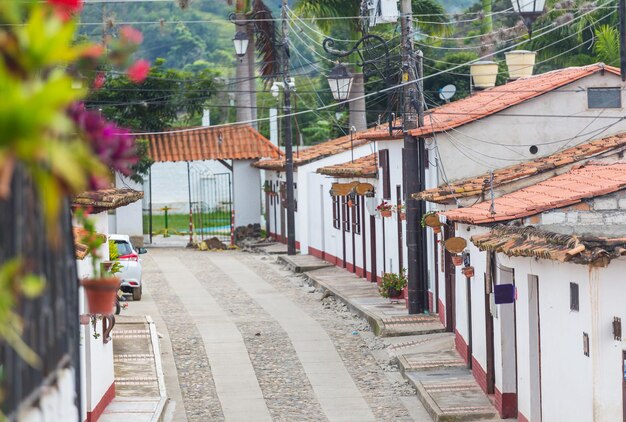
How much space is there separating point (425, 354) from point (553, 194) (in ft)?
17.4

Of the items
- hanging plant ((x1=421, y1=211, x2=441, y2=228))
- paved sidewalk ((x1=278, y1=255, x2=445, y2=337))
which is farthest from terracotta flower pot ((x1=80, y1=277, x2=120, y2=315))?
paved sidewalk ((x1=278, y1=255, x2=445, y2=337))

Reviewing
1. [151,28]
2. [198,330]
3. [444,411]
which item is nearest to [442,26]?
[198,330]

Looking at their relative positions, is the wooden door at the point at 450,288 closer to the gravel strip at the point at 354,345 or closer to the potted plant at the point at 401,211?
the gravel strip at the point at 354,345

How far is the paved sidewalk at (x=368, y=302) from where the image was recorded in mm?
22797

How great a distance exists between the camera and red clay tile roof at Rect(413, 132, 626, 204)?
19.1m

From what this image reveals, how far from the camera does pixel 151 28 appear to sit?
123 meters

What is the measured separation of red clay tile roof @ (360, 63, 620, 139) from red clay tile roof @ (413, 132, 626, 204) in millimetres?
1176

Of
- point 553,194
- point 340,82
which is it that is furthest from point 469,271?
point 340,82

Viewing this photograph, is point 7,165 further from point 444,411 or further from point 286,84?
point 286,84

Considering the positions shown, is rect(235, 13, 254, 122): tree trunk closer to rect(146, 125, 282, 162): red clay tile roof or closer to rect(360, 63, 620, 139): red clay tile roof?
rect(146, 125, 282, 162): red clay tile roof

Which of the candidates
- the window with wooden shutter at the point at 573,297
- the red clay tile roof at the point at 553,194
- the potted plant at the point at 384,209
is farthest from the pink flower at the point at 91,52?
the potted plant at the point at 384,209

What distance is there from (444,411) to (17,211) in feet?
39.6

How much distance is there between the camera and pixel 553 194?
1606 cm

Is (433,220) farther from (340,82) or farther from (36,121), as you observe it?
(36,121)
